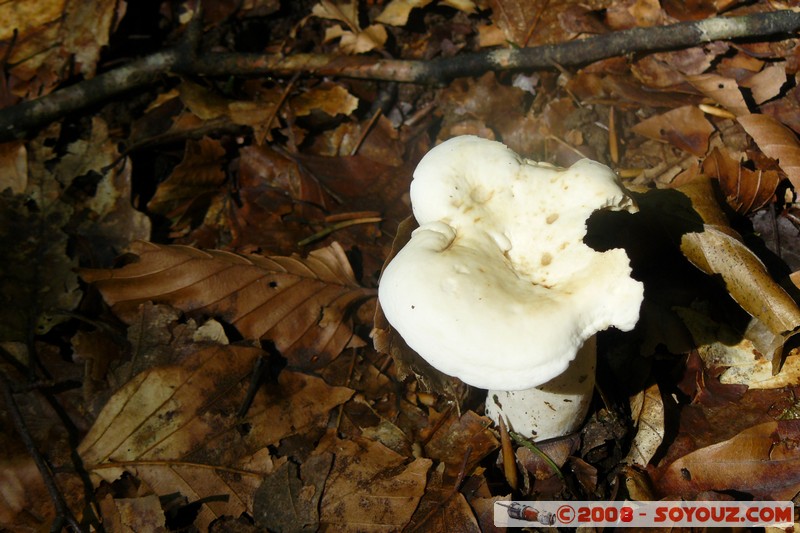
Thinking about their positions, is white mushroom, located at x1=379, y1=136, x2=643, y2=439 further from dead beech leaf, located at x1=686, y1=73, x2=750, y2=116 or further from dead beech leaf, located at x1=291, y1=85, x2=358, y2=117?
dead beech leaf, located at x1=686, y1=73, x2=750, y2=116

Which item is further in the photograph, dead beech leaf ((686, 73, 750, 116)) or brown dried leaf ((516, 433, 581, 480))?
dead beech leaf ((686, 73, 750, 116))

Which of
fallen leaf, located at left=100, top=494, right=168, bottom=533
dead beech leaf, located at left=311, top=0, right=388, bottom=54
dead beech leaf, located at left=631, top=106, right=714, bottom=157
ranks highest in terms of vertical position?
dead beech leaf, located at left=311, top=0, right=388, bottom=54

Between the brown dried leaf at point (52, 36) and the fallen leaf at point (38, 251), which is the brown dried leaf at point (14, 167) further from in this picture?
the brown dried leaf at point (52, 36)

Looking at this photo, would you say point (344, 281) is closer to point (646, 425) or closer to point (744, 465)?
point (646, 425)

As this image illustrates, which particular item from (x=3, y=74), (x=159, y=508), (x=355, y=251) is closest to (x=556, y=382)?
(x=355, y=251)

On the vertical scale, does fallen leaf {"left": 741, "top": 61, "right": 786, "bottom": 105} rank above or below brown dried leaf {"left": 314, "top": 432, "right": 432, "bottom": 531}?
above

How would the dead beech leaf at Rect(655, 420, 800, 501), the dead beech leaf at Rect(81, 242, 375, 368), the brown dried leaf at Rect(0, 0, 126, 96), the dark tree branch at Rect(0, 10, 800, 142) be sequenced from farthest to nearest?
the brown dried leaf at Rect(0, 0, 126, 96) < the dark tree branch at Rect(0, 10, 800, 142) < the dead beech leaf at Rect(81, 242, 375, 368) < the dead beech leaf at Rect(655, 420, 800, 501)

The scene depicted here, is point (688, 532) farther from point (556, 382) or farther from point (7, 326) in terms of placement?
point (7, 326)

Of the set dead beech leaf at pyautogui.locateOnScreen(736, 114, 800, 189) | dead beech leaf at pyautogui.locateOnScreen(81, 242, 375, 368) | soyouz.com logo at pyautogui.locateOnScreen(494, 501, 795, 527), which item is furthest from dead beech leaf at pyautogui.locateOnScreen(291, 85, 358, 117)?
soyouz.com logo at pyautogui.locateOnScreen(494, 501, 795, 527)
